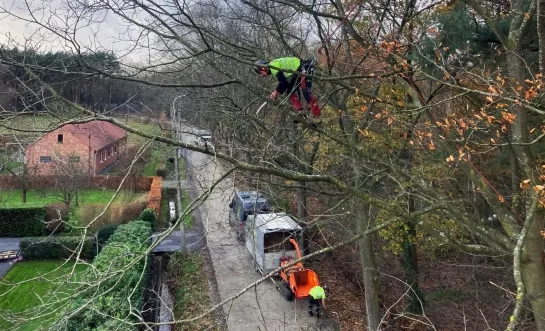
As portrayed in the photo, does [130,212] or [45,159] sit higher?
[45,159]

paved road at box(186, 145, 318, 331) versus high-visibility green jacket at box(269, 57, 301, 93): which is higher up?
high-visibility green jacket at box(269, 57, 301, 93)

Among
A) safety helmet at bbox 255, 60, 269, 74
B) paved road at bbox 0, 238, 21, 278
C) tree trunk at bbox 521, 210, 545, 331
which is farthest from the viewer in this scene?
paved road at bbox 0, 238, 21, 278

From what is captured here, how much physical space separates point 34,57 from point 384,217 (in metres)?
7.57

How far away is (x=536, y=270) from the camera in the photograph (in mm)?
5043

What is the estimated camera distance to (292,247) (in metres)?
14.5

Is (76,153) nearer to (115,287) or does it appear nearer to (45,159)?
(45,159)

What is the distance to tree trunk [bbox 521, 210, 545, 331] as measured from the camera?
5.00 meters

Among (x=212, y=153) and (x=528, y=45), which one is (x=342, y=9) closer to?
(x=528, y=45)

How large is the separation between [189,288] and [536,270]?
10184 millimetres

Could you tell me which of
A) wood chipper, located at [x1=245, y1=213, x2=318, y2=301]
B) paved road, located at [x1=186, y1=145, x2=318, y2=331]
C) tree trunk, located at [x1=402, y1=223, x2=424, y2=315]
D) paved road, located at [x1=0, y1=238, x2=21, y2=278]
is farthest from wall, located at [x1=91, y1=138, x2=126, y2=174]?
tree trunk, located at [x1=402, y1=223, x2=424, y2=315]

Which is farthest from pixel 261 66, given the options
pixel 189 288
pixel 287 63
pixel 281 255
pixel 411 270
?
pixel 189 288

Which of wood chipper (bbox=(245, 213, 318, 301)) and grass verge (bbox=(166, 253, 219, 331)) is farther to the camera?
wood chipper (bbox=(245, 213, 318, 301))

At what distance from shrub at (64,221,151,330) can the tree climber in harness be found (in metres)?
2.70

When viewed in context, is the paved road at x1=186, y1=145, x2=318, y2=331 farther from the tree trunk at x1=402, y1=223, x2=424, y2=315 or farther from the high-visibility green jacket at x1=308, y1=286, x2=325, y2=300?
the tree trunk at x1=402, y1=223, x2=424, y2=315
